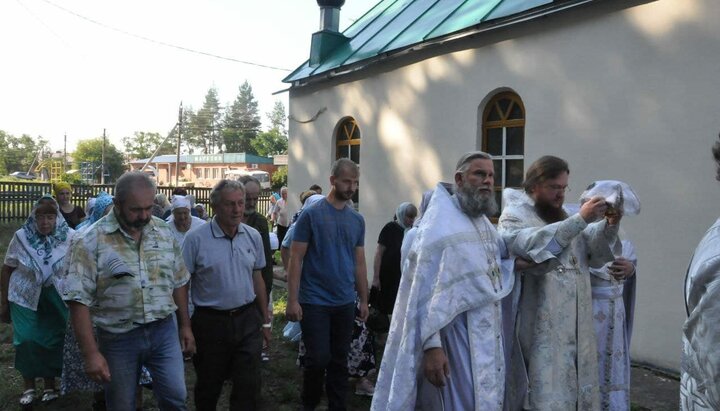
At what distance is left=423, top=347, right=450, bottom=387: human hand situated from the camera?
3062mm

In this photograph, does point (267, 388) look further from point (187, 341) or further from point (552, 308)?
point (552, 308)

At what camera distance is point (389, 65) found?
10180mm

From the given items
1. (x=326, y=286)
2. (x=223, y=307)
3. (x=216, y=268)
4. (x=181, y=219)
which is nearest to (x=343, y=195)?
(x=326, y=286)

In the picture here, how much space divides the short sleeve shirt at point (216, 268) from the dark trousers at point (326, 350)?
633mm

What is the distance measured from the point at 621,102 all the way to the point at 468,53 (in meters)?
2.67

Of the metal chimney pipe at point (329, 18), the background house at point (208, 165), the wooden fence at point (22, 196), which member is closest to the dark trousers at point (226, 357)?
the metal chimney pipe at point (329, 18)

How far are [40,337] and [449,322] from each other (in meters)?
4.05

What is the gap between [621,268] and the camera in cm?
382

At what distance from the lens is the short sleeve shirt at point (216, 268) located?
414 centimetres

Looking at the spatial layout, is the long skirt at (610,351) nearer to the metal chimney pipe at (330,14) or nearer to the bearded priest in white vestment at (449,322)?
the bearded priest in white vestment at (449,322)

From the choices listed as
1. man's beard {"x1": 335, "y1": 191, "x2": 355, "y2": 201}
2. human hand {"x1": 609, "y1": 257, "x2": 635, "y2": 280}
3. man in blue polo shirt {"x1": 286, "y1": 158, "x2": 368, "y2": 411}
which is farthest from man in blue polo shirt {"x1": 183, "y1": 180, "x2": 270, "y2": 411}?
human hand {"x1": 609, "y1": 257, "x2": 635, "y2": 280}

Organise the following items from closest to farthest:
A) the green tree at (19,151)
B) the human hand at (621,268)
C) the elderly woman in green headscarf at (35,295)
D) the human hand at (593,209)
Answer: the human hand at (593,209) < the human hand at (621,268) < the elderly woman in green headscarf at (35,295) < the green tree at (19,151)

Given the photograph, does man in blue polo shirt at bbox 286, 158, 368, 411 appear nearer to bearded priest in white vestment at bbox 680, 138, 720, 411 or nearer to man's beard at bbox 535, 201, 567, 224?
man's beard at bbox 535, 201, 567, 224

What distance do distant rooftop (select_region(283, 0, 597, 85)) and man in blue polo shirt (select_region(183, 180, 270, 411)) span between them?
16.6ft
